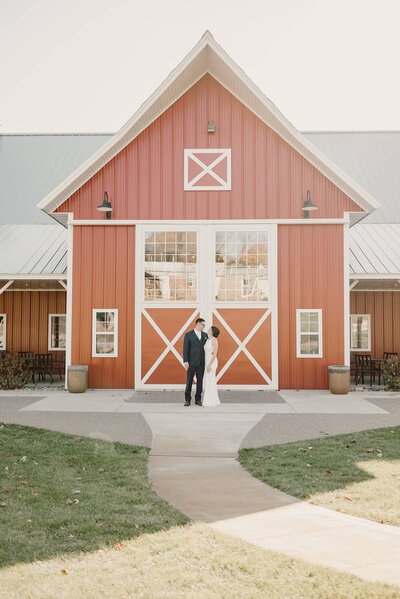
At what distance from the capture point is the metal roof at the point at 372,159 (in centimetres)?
2316

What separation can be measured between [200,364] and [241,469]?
6.09 meters

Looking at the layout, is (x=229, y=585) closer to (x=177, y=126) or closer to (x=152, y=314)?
(x=152, y=314)

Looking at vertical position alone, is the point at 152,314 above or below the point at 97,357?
above

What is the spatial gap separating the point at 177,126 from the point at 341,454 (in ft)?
34.9

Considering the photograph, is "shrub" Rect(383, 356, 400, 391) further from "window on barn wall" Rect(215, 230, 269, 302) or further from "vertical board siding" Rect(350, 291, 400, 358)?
"window on barn wall" Rect(215, 230, 269, 302)

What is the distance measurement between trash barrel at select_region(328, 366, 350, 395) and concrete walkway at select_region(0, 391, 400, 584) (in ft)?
0.97

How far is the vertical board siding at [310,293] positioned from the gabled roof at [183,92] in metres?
1.34

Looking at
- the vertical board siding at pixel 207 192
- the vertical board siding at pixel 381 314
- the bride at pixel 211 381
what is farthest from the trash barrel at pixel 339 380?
the vertical board siding at pixel 381 314

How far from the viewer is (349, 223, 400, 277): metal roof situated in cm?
1727

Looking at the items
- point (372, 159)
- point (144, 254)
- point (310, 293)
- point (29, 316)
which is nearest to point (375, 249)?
point (310, 293)

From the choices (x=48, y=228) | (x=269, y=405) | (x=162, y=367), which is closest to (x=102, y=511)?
(x=269, y=405)

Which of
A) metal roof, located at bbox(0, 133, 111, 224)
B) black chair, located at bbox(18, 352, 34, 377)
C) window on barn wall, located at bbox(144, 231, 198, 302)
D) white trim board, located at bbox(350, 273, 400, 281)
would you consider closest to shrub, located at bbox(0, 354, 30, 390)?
black chair, located at bbox(18, 352, 34, 377)

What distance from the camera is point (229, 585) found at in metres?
4.48

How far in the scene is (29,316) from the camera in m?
20.8
